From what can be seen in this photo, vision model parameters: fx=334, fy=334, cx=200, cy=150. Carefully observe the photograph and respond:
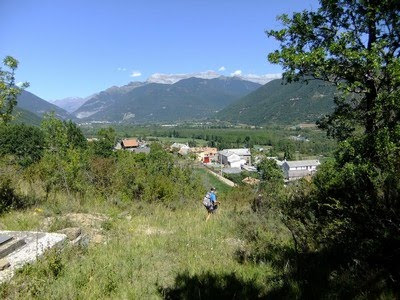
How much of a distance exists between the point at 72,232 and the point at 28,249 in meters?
1.00

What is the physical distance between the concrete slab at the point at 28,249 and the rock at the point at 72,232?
0.70 ft

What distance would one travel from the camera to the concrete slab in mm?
4609

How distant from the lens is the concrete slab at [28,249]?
4.61 meters

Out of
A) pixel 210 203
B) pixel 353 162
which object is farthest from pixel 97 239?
pixel 353 162

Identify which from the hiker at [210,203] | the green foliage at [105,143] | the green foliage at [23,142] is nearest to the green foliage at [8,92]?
the hiker at [210,203]

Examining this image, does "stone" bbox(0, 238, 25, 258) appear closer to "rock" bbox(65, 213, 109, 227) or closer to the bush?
"rock" bbox(65, 213, 109, 227)

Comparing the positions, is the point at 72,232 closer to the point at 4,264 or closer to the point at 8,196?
the point at 4,264

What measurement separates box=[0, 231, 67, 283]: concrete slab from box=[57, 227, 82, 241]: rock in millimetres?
212

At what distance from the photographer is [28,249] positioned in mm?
5352

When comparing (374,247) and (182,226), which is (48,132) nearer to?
(182,226)

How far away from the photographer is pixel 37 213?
7.82 meters

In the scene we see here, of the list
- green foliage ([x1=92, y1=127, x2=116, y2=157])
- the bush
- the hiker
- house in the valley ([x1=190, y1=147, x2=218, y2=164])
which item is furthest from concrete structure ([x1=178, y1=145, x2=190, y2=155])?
the bush

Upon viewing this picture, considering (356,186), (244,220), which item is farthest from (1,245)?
(356,186)

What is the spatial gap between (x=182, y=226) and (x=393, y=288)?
4841 millimetres
